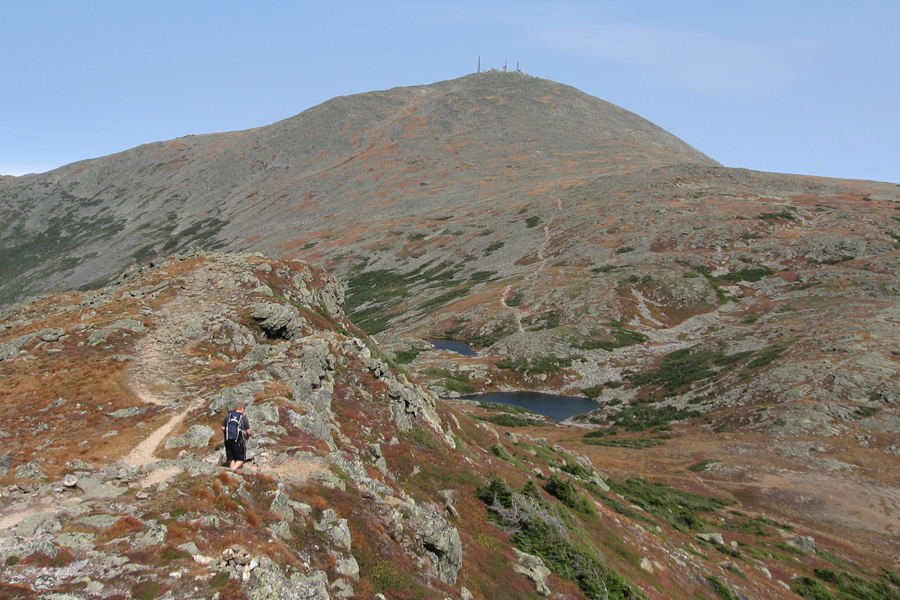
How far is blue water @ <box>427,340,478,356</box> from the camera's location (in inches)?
4085

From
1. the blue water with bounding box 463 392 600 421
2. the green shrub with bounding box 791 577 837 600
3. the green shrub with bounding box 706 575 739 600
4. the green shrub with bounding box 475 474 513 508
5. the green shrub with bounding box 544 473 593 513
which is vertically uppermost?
the green shrub with bounding box 475 474 513 508

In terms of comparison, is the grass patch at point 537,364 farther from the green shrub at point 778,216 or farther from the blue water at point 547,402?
the green shrub at point 778,216

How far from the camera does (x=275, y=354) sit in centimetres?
2484

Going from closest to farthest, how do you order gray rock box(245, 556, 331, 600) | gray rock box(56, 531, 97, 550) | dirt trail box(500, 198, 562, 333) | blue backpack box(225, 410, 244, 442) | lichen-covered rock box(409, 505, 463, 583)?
1. gray rock box(56, 531, 97, 550)
2. gray rock box(245, 556, 331, 600)
3. blue backpack box(225, 410, 244, 442)
4. lichen-covered rock box(409, 505, 463, 583)
5. dirt trail box(500, 198, 562, 333)

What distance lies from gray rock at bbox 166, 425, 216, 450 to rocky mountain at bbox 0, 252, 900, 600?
0.12 metres

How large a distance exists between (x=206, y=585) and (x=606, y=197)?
176 m

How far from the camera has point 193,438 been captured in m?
17.5

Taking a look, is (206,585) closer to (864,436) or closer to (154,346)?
(154,346)

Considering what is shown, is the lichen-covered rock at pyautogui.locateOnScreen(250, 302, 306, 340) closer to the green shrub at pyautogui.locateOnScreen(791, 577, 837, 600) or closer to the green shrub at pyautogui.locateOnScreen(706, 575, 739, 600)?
the green shrub at pyautogui.locateOnScreen(706, 575, 739, 600)

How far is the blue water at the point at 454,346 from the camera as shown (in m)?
104

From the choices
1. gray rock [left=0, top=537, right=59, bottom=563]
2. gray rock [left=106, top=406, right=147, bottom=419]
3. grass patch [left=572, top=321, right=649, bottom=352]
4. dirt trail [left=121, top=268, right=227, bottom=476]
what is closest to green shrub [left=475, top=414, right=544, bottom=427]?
grass patch [left=572, top=321, right=649, bottom=352]

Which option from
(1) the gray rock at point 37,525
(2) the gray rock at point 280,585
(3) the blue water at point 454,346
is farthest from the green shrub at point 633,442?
(1) the gray rock at point 37,525

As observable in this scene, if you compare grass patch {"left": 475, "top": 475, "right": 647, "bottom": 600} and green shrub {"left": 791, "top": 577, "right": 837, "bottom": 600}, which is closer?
grass patch {"left": 475, "top": 475, "right": 647, "bottom": 600}

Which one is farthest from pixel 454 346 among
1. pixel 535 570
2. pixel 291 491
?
pixel 291 491
